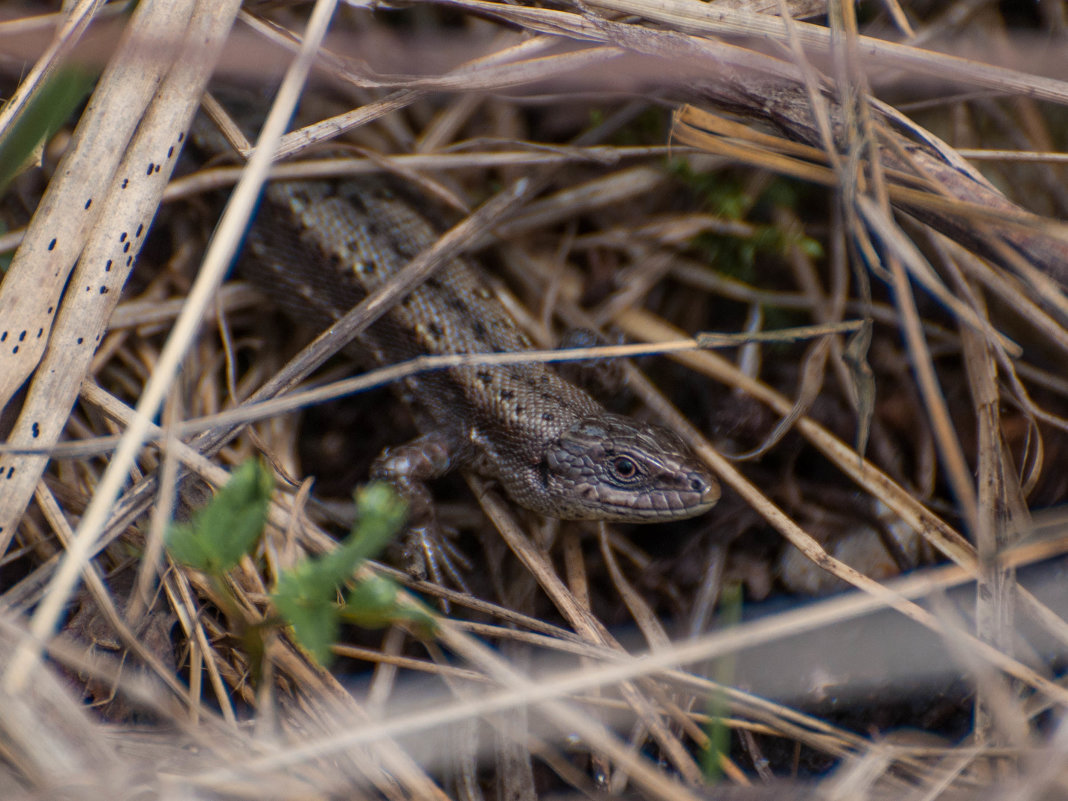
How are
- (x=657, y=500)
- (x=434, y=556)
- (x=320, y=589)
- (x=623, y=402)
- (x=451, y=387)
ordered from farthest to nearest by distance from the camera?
1. (x=623, y=402)
2. (x=451, y=387)
3. (x=434, y=556)
4. (x=657, y=500)
5. (x=320, y=589)

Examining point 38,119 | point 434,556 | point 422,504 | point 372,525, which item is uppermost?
point 38,119

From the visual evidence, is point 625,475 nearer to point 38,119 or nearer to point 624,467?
point 624,467

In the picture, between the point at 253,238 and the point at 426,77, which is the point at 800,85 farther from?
the point at 253,238

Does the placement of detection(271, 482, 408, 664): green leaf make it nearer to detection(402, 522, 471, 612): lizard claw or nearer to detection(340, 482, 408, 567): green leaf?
detection(340, 482, 408, 567): green leaf

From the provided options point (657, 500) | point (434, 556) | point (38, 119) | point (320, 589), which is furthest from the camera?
point (434, 556)

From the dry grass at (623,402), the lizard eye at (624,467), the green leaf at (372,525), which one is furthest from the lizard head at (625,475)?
the green leaf at (372,525)

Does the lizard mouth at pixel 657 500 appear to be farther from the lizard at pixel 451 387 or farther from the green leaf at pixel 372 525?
the green leaf at pixel 372 525

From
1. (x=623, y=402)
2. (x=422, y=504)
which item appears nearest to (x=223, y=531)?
(x=422, y=504)
